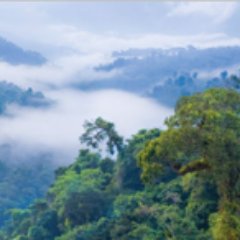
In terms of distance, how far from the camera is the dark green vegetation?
35.1 feet

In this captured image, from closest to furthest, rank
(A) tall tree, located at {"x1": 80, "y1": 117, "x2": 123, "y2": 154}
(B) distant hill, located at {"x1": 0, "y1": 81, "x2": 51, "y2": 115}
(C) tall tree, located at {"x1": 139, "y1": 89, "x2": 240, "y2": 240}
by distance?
(C) tall tree, located at {"x1": 139, "y1": 89, "x2": 240, "y2": 240} → (A) tall tree, located at {"x1": 80, "y1": 117, "x2": 123, "y2": 154} → (B) distant hill, located at {"x1": 0, "y1": 81, "x2": 51, "y2": 115}

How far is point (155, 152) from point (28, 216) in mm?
31326

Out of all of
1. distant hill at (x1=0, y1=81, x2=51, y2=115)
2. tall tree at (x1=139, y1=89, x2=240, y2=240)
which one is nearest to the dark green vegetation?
tall tree at (x1=139, y1=89, x2=240, y2=240)

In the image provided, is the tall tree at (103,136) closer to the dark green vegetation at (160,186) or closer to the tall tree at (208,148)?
the dark green vegetation at (160,186)

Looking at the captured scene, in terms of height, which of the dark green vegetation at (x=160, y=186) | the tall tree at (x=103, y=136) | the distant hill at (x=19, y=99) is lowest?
the dark green vegetation at (x=160, y=186)

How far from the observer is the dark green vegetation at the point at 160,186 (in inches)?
422

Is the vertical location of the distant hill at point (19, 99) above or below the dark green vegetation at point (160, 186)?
above

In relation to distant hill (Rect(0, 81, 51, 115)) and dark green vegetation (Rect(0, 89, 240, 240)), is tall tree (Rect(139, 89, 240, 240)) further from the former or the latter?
distant hill (Rect(0, 81, 51, 115))

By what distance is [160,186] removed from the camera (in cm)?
2761

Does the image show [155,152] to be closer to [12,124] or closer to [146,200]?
[146,200]

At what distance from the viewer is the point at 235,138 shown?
10.8 meters

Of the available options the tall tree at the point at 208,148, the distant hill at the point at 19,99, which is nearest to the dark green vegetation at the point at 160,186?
the tall tree at the point at 208,148

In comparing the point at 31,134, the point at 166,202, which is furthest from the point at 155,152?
the point at 31,134

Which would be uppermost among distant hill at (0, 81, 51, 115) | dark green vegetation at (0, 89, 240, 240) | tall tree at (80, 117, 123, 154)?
distant hill at (0, 81, 51, 115)
